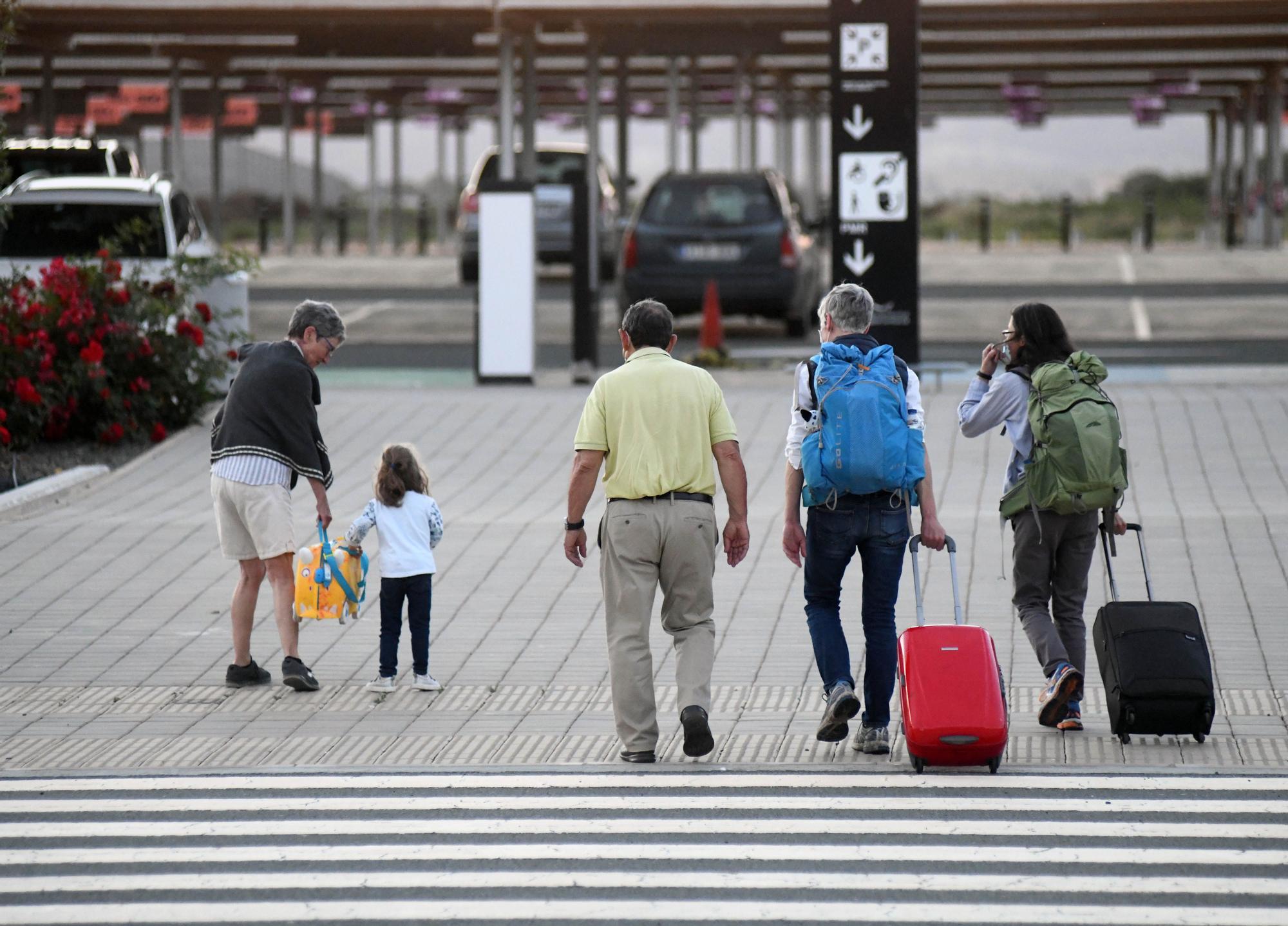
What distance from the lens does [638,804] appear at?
602cm

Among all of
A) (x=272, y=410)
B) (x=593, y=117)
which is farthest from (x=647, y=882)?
(x=593, y=117)

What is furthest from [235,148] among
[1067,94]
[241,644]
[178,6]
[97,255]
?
[241,644]

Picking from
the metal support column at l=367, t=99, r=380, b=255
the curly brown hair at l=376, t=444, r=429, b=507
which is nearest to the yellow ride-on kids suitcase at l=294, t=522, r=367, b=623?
the curly brown hair at l=376, t=444, r=429, b=507

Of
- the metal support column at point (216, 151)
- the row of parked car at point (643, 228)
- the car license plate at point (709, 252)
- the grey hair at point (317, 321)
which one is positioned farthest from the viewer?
the metal support column at point (216, 151)

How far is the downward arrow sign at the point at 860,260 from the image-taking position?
46.5ft

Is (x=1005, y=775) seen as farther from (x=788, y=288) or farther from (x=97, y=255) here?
(x=788, y=288)

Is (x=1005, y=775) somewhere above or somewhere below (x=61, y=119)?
below

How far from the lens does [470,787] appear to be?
6.26 m

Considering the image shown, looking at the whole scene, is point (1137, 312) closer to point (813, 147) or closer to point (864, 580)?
Answer: point (864, 580)

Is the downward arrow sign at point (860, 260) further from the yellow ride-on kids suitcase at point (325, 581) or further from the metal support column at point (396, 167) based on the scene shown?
the metal support column at point (396, 167)

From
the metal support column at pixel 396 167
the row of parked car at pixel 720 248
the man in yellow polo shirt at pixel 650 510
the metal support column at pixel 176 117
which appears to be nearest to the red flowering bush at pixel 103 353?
the row of parked car at pixel 720 248

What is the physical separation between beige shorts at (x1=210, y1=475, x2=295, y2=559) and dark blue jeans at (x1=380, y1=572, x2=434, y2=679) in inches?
17.8

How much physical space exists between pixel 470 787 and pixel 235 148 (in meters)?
51.5

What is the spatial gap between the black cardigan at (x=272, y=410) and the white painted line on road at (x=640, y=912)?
8.83ft
